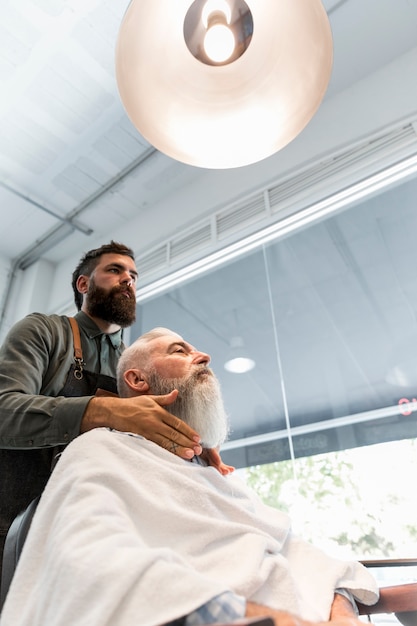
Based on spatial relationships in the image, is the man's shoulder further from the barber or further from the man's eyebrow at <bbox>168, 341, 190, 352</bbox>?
the man's eyebrow at <bbox>168, 341, 190, 352</bbox>

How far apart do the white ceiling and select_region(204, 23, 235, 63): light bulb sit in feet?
5.14

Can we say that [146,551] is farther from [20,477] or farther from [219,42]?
[219,42]

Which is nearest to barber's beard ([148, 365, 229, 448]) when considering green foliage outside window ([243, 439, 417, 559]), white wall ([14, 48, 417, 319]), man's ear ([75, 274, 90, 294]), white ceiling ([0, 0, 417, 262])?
man's ear ([75, 274, 90, 294])

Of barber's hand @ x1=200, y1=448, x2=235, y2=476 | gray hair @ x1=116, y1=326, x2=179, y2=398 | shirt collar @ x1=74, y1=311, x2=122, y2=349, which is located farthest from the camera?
shirt collar @ x1=74, y1=311, x2=122, y2=349

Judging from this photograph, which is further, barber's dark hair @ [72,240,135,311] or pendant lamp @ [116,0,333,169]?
barber's dark hair @ [72,240,135,311]

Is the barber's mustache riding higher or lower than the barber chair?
higher

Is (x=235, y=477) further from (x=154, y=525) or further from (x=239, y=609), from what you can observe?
(x=239, y=609)

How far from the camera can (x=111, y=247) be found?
6.57ft

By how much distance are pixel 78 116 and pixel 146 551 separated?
2.76 metres

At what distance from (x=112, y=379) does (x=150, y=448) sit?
540mm

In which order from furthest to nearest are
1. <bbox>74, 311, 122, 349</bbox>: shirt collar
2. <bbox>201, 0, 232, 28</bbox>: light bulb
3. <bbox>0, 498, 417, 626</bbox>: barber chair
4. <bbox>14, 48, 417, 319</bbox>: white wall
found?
1. <bbox>14, 48, 417, 319</bbox>: white wall
2. <bbox>74, 311, 122, 349</bbox>: shirt collar
3. <bbox>201, 0, 232, 28</bbox>: light bulb
4. <bbox>0, 498, 417, 626</bbox>: barber chair

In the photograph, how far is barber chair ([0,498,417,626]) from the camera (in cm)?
93

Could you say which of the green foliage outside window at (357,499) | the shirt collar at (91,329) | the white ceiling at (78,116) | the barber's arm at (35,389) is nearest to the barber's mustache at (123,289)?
the shirt collar at (91,329)

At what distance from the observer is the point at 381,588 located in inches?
45.5
